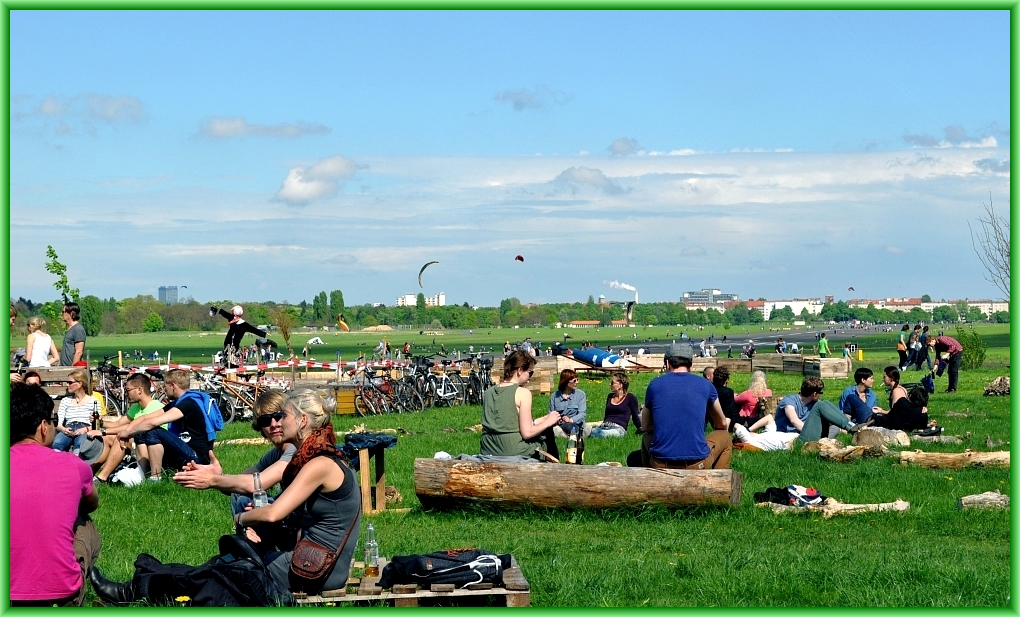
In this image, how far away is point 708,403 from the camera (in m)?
10.4

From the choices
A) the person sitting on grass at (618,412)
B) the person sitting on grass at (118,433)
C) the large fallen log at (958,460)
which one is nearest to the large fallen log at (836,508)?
the large fallen log at (958,460)

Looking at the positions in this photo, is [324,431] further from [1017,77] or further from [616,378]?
[616,378]

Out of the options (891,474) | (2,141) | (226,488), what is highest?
(2,141)

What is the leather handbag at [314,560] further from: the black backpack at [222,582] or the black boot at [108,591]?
the black boot at [108,591]

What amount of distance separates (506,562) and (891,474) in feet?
22.7

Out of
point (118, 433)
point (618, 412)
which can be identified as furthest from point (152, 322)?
point (118, 433)

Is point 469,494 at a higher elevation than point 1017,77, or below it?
below

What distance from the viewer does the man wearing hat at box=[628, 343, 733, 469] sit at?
1032 cm

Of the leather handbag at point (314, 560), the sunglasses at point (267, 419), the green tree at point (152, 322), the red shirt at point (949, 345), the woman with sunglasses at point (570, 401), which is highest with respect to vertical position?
the green tree at point (152, 322)

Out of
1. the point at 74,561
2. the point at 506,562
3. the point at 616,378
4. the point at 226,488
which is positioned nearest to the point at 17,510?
the point at 74,561

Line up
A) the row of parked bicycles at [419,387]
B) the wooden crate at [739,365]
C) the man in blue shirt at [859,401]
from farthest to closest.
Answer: the wooden crate at [739,365] → the row of parked bicycles at [419,387] → the man in blue shirt at [859,401]

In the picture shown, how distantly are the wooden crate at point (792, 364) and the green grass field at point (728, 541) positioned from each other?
24.8 meters

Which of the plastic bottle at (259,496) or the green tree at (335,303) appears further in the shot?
the green tree at (335,303)

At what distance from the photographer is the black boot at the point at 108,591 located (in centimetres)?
648
